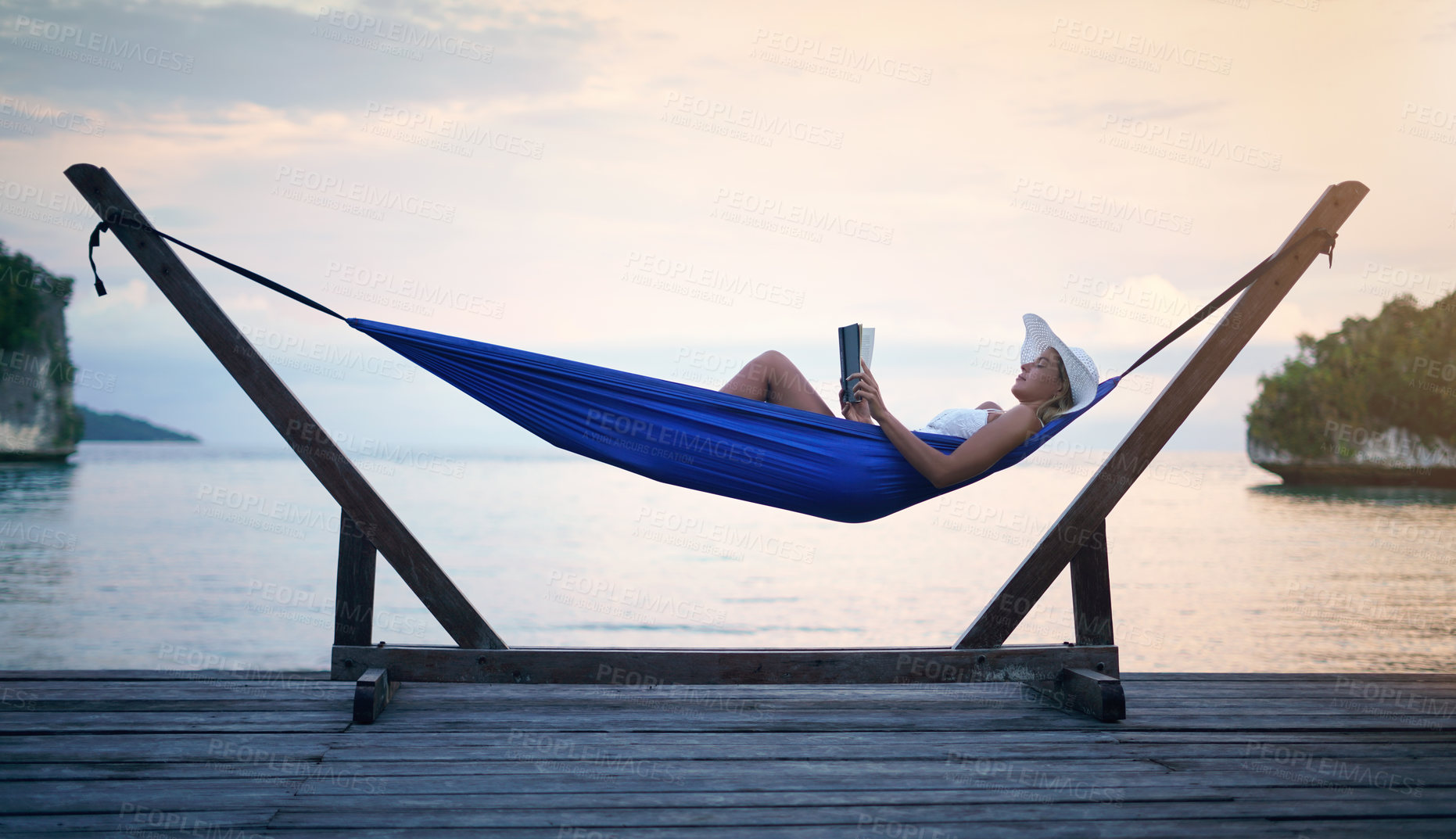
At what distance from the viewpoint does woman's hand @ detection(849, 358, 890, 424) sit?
240 centimetres

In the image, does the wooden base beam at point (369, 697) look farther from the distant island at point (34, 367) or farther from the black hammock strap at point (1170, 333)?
the distant island at point (34, 367)

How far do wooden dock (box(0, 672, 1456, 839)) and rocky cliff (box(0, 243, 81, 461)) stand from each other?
36.0 metres

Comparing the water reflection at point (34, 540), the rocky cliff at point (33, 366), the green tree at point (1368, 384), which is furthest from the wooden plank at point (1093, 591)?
the rocky cliff at point (33, 366)

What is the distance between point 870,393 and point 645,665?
0.97 meters

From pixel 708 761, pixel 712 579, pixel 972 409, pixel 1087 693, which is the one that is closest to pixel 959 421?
pixel 972 409

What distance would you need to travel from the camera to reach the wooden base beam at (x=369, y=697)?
2234 millimetres

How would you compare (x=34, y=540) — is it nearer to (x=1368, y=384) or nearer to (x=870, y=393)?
(x=870, y=393)

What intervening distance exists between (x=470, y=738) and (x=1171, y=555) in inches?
478

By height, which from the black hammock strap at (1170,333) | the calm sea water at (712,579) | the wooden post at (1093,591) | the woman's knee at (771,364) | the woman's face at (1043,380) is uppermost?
the black hammock strap at (1170,333)

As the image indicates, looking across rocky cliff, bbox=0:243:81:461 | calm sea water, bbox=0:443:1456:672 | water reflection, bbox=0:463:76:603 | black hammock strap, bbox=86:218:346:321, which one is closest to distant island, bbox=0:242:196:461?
rocky cliff, bbox=0:243:81:461

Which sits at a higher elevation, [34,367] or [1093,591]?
[34,367]

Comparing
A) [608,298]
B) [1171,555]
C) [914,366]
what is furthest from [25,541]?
[1171,555]

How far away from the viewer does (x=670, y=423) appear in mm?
2367

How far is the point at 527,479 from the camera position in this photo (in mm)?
32031
